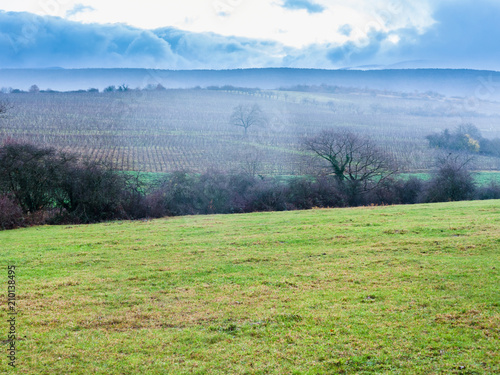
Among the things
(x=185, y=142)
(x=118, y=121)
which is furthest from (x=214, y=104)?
(x=185, y=142)

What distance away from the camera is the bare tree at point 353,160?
165 ft

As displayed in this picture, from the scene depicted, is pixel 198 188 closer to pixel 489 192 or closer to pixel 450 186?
pixel 450 186

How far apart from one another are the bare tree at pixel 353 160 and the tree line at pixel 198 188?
127 mm

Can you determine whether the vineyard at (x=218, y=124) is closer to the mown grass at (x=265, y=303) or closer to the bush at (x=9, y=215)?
the bush at (x=9, y=215)

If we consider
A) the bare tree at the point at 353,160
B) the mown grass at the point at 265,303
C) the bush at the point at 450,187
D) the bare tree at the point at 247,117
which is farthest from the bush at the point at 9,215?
the bare tree at the point at 247,117

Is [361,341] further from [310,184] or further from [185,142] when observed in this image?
[185,142]

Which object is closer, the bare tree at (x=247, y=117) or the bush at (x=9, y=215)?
the bush at (x=9, y=215)

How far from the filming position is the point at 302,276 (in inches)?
563

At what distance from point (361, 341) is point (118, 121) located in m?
108

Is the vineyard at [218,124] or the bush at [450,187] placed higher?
the vineyard at [218,124]

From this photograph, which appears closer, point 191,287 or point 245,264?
point 191,287

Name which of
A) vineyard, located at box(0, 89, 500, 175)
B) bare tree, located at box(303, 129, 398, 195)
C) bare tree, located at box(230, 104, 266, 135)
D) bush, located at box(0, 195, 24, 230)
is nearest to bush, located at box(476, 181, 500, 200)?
bare tree, located at box(303, 129, 398, 195)

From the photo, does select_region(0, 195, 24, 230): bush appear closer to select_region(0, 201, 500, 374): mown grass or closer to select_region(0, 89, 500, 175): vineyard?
select_region(0, 201, 500, 374): mown grass

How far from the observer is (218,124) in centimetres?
A: 12088
